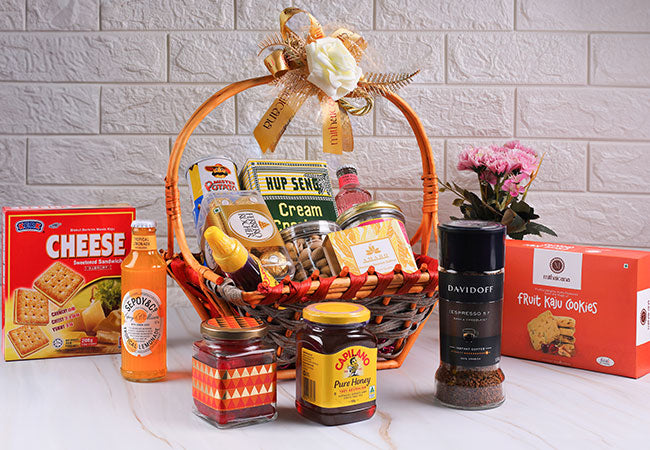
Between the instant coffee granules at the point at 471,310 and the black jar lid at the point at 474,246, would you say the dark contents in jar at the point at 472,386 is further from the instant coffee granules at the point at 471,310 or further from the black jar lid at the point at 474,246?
the black jar lid at the point at 474,246

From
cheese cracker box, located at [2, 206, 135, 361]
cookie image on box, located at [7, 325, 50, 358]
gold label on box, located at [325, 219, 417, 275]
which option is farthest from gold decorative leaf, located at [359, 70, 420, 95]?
cookie image on box, located at [7, 325, 50, 358]

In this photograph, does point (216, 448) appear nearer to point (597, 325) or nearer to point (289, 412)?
point (289, 412)

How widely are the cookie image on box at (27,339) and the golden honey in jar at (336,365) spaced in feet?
1.75

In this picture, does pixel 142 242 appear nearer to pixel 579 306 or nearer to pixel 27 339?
pixel 27 339

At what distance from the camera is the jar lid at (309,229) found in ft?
3.53

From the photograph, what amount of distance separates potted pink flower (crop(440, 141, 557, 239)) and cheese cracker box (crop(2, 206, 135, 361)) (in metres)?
0.70

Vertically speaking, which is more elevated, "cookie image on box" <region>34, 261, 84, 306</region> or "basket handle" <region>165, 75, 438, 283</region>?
"basket handle" <region>165, 75, 438, 283</region>

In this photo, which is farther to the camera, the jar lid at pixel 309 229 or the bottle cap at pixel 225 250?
the jar lid at pixel 309 229

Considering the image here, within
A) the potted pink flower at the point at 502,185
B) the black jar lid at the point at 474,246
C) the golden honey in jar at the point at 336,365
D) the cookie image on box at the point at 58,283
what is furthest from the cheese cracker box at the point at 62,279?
the potted pink flower at the point at 502,185

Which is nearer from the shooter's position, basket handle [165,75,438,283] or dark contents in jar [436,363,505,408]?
dark contents in jar [436,363,505,408]

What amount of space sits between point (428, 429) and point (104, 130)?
3.33ft

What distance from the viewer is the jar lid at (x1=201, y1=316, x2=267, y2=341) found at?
826 mm

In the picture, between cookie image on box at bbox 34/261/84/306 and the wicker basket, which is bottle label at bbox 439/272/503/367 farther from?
cookie image on box at bbox 34/261/84/306

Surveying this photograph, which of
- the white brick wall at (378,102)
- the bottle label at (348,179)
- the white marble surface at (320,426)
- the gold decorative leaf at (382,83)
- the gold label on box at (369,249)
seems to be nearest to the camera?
the white marble surface at (320,426)
